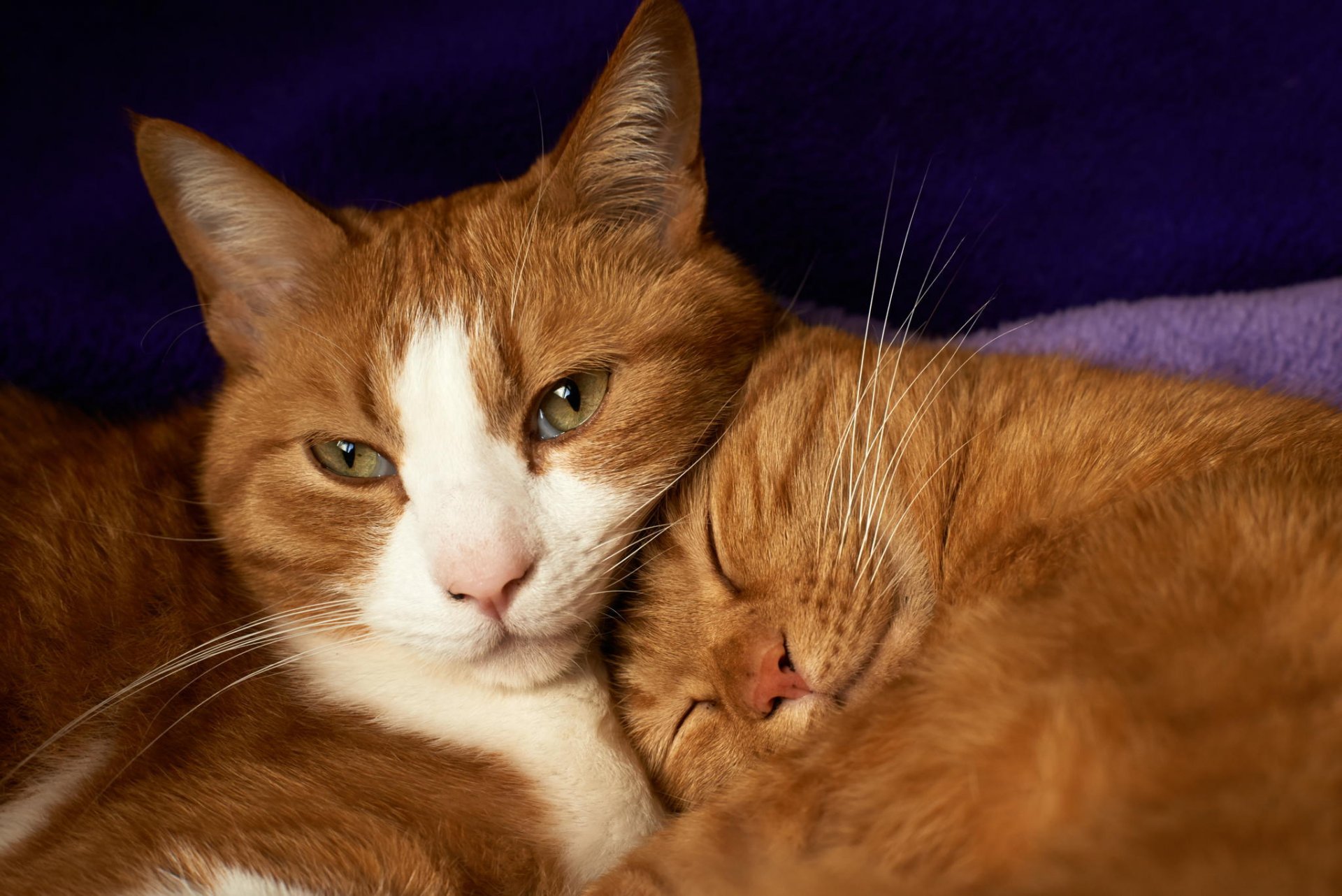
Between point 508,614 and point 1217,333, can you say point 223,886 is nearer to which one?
point 508,614

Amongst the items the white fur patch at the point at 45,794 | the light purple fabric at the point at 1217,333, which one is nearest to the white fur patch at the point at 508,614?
the white fur patch at the point at 45,794

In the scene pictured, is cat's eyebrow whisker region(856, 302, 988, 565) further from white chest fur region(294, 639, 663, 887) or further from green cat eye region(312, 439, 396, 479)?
green cat eye region(312, 439, 396, 479)

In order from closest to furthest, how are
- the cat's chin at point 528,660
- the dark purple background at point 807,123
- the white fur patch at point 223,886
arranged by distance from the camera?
the white fur patch at point 223,886
the cat's chin at point 528,660
the dark purple background at point 807,123

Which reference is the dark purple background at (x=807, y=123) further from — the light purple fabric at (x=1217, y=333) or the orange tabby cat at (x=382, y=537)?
the orange tabby cat at (x=382, y=537)

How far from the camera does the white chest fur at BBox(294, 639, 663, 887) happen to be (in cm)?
116

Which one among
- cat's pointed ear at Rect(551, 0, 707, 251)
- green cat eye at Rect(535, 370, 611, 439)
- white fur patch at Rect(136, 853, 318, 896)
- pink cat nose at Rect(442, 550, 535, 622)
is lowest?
white fur patch at Rect(136, 853, 318, 896)

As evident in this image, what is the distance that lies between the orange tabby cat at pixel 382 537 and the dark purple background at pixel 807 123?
59 centimetres

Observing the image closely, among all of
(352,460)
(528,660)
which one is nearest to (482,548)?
(528,660)

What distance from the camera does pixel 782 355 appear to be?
1.32 meters

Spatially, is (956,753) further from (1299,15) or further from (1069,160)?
(1299,15)

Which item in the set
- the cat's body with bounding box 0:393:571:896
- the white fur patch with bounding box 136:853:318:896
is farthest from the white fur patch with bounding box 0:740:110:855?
the white fur patch with bounding box 136:853:318:896

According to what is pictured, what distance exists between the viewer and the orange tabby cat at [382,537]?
1.11 meters

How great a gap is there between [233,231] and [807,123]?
1.06 m

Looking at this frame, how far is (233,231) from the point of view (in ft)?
4.53
